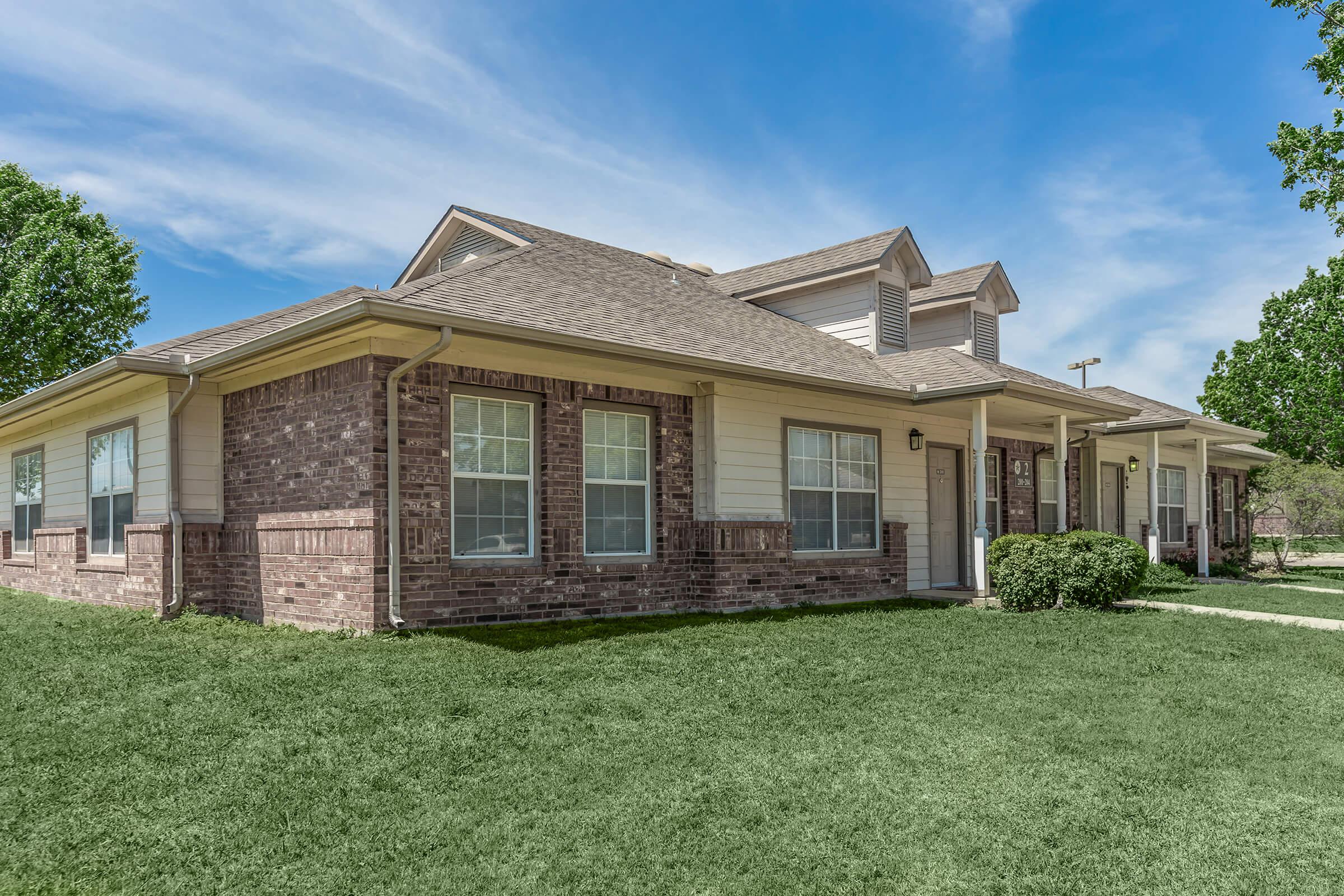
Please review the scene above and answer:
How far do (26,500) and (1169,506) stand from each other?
23.3m

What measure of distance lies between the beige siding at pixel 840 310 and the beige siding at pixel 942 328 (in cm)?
287

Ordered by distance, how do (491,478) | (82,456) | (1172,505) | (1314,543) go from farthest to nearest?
(1314,543)
(1172,505)
(82,456)
(491,478)

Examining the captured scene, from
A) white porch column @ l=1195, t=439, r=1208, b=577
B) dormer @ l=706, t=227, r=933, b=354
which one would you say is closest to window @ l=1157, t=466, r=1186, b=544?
white porch column @ l=1195, t=439, r=1208, b=577

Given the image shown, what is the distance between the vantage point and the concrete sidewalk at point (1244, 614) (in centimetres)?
1092

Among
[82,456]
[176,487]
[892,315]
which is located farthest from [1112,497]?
[82,456]

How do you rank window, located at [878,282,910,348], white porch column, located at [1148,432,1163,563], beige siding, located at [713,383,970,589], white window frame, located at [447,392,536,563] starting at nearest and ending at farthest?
white window frame, located at [447,392,536,563]
beige siding, located at [713,383,970,589]
window, located at [878,282,910,348]
white porch column, located at [1148,432,1163,563]

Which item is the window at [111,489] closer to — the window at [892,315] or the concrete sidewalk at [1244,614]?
the window at [892,315]

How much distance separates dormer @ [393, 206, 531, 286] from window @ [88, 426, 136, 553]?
15.6ft

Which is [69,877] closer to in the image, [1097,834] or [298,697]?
[298,697]

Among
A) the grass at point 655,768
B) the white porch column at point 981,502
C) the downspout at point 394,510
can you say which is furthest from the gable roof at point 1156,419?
the downspout at point 394,510

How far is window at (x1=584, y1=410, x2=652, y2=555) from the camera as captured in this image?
1048cm

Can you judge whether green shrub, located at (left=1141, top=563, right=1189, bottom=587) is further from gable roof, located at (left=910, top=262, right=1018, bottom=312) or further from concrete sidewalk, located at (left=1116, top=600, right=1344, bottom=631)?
gable roof, located at (left=910, top=262, right=1018, bottom=312)

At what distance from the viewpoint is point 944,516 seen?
15.3m

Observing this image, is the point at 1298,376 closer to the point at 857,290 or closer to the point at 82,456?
the point at 857,290
